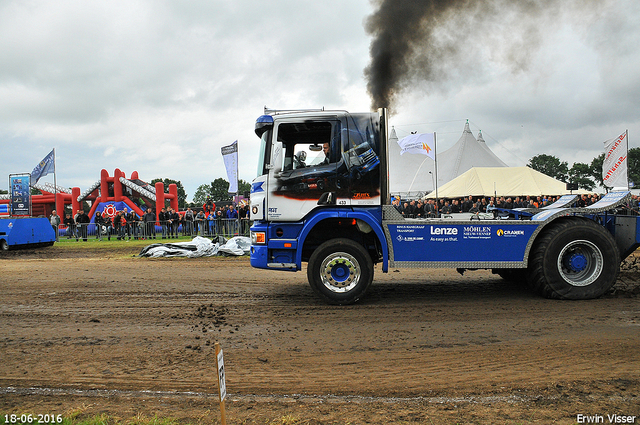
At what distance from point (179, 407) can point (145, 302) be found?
4.39 metres

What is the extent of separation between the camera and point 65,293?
8.49 metres

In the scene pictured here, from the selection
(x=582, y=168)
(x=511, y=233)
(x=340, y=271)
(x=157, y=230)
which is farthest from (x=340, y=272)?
(x=582, y=168)

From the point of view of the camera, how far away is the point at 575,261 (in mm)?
6996

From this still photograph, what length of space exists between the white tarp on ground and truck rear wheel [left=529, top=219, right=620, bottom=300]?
31.6 ft

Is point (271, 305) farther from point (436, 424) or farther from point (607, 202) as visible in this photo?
point (607, 202)

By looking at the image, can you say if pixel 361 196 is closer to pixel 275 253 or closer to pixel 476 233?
pixel 275 253

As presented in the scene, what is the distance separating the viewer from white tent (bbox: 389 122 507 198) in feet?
113

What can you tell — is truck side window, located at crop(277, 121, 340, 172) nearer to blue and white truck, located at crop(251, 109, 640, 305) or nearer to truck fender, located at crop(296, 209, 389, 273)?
blue and white truck, located at crop(251, 109, 640, 305)

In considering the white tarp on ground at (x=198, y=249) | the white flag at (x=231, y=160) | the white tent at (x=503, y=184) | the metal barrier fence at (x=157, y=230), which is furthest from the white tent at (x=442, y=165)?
the white tarp on ground at (x=198, y=249)

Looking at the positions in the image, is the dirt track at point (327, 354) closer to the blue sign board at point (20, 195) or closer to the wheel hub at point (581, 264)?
the wheel hub at point (581, 264)

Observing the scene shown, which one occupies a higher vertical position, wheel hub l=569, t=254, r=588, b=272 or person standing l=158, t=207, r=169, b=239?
person standing l=158, t=207, r=169, b=239

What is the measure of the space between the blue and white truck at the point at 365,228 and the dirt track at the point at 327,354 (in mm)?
539

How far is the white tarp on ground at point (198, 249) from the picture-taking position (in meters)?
14.4

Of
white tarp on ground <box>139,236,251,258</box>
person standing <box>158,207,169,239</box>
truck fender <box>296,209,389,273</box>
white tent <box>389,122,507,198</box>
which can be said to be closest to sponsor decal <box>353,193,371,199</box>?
truck fender <box>296,209,389,273</box>
